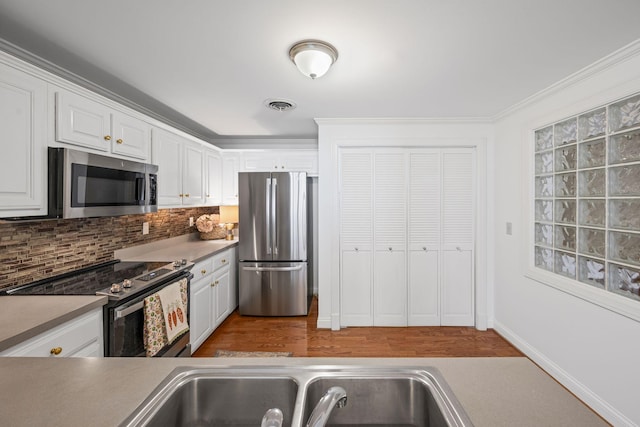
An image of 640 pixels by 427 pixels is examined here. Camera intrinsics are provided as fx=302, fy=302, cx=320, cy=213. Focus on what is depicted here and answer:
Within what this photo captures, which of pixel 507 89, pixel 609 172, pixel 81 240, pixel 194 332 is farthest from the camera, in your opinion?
pixel 194 332

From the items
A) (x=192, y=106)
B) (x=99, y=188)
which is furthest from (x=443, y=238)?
(x=99, y=188)

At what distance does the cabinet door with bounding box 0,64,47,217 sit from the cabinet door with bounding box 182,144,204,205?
1549 mm

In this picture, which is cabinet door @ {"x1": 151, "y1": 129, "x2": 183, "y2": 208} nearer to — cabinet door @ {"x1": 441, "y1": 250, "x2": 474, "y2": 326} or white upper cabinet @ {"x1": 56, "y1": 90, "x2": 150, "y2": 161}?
white upper cabinet @ {"x1": 56, "y1": 90, "x2": 150, "y2": 161}

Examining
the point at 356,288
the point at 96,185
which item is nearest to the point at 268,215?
Result: the point at 356,288

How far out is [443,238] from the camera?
11.3ft

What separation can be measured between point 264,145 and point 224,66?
98.5 inches

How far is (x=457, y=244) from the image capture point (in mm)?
3453

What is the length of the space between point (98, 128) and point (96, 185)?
41 centimetres

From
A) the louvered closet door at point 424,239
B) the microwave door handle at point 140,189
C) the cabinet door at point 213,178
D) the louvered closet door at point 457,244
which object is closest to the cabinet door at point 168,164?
the microwave door handle at point 140,189

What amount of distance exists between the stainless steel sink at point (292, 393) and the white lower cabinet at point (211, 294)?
2001mm

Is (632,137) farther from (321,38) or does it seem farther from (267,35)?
(267,35)

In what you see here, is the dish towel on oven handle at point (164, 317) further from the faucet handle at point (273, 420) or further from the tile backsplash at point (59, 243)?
the faucet handle at point (273, 420)

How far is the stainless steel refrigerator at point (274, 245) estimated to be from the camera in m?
3.72

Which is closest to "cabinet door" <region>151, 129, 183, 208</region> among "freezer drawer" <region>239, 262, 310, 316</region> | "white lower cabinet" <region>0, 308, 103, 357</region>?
"freezer drawer" <region>239, 262, 310, 316</region>
